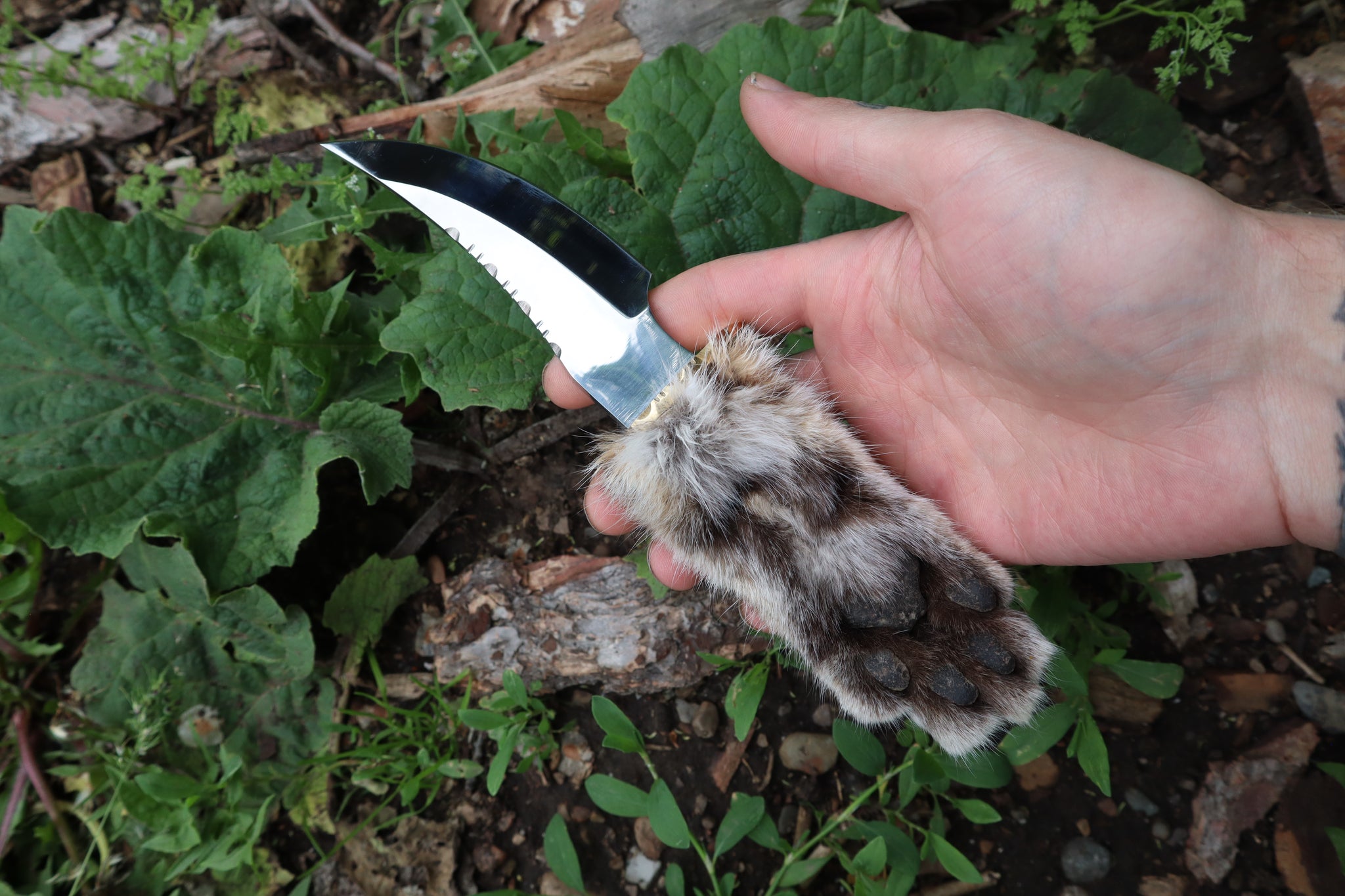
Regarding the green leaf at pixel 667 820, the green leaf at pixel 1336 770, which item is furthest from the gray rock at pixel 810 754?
the green leaf at pixel 1336 770

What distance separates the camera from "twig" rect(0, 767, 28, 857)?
10.2 ft

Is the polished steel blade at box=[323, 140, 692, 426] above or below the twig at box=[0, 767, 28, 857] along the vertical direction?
above

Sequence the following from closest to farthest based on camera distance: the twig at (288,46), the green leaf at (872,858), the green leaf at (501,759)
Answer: the green leaf at (872,858), the green leaf at (501,759), the twig at (288,46)

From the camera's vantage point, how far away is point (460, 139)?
2947mm

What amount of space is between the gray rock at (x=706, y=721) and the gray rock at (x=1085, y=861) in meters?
1.38

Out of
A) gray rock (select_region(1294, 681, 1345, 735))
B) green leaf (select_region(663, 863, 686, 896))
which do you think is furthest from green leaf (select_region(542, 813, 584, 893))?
gray rock (select_region(1294, 681, 1345, 735))

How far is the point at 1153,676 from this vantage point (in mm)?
2543

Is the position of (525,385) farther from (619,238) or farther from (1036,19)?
(1036,19)

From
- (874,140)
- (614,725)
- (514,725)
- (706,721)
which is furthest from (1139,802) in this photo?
(874,140)

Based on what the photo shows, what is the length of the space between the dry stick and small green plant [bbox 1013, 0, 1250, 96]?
5039 millimetres

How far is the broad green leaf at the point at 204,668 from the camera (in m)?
3.07

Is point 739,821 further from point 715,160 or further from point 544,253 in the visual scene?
point 715,160

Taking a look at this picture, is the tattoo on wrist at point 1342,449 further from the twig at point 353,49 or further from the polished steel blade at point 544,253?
the twig at point 353,49

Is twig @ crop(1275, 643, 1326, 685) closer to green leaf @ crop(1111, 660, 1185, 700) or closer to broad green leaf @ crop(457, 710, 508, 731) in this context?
green leaf @ crop(1111, 660, 1185, 700)
